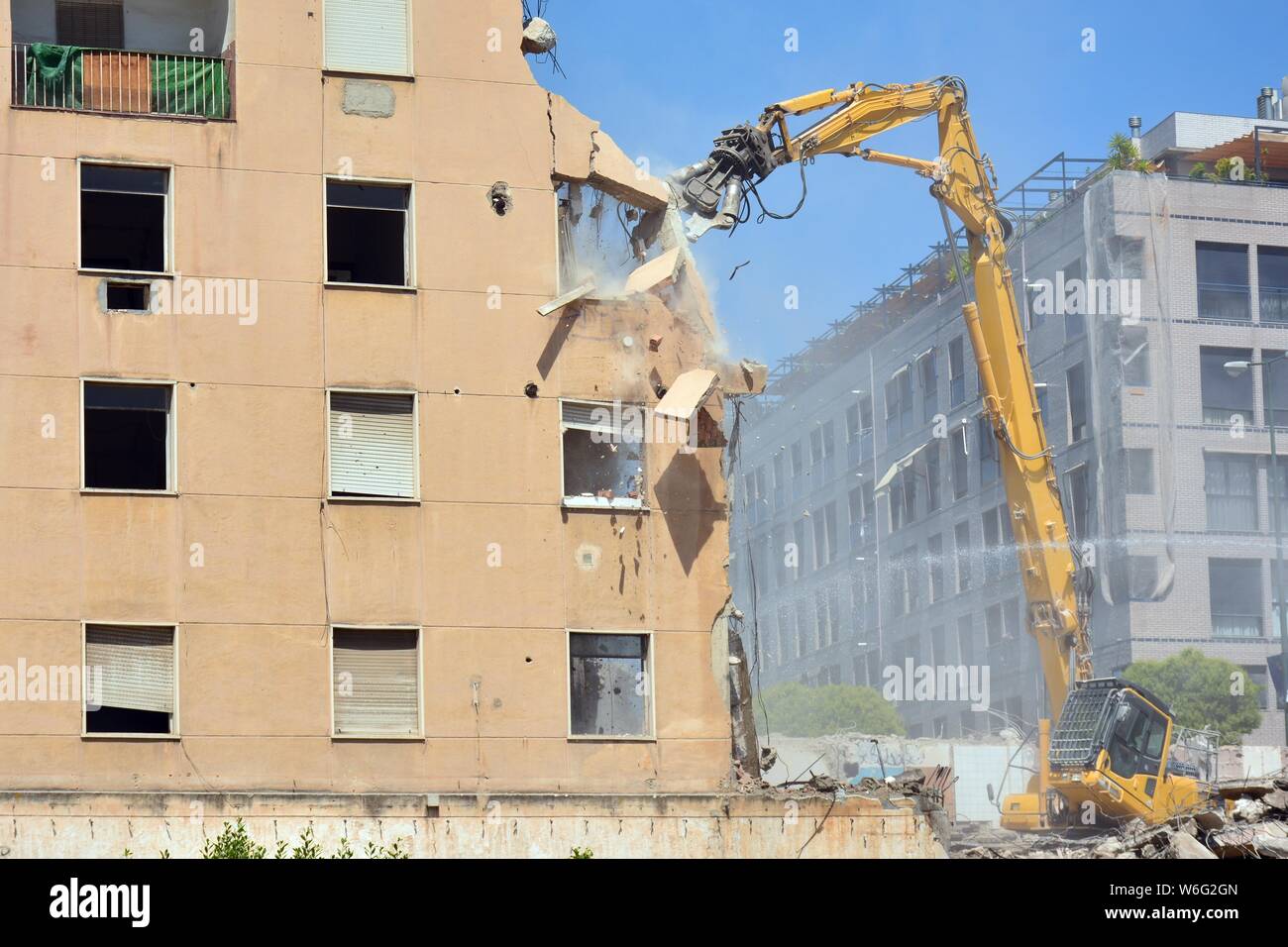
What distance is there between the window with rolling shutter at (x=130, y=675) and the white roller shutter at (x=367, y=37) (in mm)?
9109

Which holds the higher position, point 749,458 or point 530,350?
point 749,458

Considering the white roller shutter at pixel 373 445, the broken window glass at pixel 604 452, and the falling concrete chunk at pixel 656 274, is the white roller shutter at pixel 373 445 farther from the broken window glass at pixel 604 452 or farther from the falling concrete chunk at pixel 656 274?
the falling concrete chunk at pixel 656 274

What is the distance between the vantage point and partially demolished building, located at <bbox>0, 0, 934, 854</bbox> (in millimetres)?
26656

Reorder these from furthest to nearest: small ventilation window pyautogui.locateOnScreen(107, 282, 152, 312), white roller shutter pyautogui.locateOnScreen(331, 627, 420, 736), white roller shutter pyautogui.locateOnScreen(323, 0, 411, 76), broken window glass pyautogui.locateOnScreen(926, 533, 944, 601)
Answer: broken window glass pyautogui.locateOnScreen(926, 533, 944, 601) < white roller shutter pyautogui.locateOnScreen(323, 0, 411, 76) < small ventilation window pyautogui.locateOnScreen(107, 282, 152, 312) < white roller shutter pyautogui.locateOnScreen(331, 627, 420, 736)

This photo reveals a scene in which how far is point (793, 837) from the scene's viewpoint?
27656 mm

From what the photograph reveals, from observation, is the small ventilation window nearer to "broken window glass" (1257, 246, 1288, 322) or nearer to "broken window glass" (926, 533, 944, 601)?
"broken window glass" (1257, 246, 1288, 322)

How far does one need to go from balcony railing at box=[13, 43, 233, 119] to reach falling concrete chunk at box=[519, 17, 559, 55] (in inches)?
181

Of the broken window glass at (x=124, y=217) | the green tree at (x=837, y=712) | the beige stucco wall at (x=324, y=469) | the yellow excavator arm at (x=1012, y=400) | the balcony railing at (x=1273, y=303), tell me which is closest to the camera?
the beige stucco wall at (x=324, y=469)

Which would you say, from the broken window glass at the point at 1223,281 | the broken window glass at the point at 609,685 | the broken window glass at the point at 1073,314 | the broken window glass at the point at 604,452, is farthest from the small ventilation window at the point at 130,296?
the broken window glass at the point at 1223,281

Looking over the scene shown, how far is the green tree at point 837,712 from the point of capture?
74.1 m

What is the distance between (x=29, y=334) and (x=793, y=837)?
13.3 metres

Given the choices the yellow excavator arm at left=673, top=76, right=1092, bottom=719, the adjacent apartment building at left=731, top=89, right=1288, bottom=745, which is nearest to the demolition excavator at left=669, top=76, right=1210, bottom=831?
the yellow excavator arm at left=673, top=76, right=1092, bottom=719
